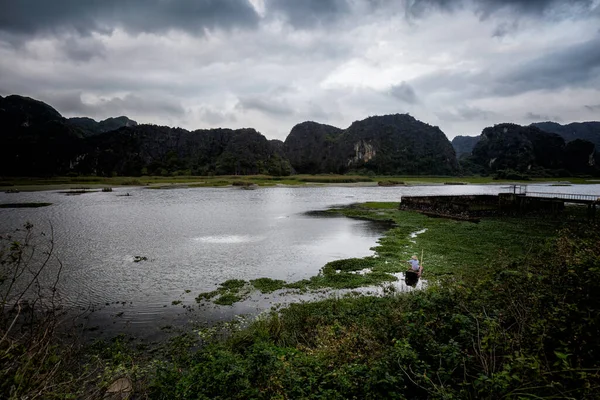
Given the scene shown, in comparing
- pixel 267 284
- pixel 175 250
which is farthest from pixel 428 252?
pixel 175 250

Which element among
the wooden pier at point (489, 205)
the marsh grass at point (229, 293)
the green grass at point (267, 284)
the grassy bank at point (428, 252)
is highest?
the wooden pier at point (489, 205)

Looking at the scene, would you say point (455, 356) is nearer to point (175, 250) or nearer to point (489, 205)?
point (175, 250)

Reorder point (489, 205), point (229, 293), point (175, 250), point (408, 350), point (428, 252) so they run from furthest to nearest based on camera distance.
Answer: point (489, 205)
point (175, 250)
point (428, 252)
point (229, 293)
point (408, 350)

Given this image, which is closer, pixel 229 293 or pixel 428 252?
pixel 229 293

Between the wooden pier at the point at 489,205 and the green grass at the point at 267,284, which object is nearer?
the green grass at the point at 267,284

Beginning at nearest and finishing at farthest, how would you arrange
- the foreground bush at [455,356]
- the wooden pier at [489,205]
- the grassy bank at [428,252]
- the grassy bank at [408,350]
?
the foreground bush at [455,356], the grassy bank at [408,350], the grassy bank at [428,252], the wooden pier at [489,205]

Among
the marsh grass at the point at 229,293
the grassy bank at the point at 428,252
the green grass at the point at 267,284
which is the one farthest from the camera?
the grassy bank at the point at 428,252

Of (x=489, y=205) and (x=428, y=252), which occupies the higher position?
(x=489, y=205)

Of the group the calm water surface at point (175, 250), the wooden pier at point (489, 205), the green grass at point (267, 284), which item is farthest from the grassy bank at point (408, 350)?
the wooden pier at point (489, 205)

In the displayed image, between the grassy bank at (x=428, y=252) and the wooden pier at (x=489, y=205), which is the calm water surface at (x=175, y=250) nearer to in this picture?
the grassy bank at (x=428, y=252)

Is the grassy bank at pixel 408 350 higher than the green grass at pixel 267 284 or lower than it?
higher

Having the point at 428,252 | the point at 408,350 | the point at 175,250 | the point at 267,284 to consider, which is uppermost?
the point at 408,350

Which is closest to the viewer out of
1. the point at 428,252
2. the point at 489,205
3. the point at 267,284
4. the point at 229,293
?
the point at 229,293

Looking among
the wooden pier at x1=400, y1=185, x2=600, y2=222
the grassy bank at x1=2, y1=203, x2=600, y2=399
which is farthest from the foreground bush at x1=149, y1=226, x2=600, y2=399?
the wooden pier at x1=400, y1=185, x2=600, y2=222
